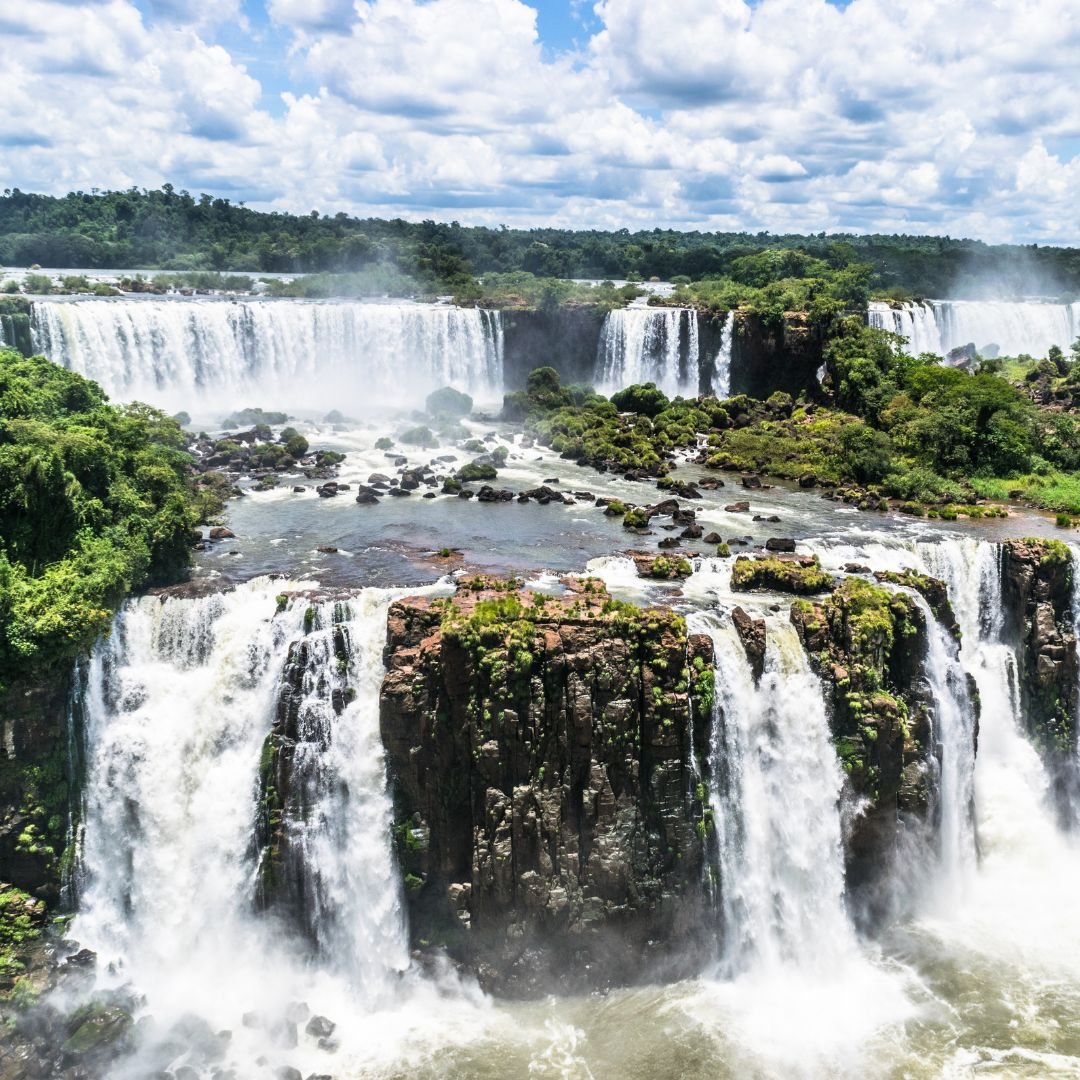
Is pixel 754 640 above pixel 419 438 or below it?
below

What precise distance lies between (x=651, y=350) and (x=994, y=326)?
24.4 metres

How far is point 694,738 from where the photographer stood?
64.0 ft

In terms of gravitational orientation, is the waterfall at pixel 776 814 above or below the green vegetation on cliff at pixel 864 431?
below

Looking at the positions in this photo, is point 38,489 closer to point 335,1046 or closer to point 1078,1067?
point 335,1046

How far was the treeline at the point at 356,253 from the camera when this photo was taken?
252ft

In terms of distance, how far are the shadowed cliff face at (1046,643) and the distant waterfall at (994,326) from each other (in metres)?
34.2

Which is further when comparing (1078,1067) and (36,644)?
(36,644)

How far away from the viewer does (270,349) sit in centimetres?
4894

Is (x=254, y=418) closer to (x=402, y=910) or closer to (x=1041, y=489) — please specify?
(x=402, y=910)

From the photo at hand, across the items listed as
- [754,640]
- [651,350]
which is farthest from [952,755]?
[651,350]

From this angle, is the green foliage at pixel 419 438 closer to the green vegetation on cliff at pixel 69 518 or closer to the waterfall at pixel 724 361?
the green vegetation on cliff at pixel 69 518

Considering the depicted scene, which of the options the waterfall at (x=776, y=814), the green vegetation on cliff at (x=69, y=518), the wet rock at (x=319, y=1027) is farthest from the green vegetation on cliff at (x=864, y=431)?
the wet rock at (x=319, y=1027)

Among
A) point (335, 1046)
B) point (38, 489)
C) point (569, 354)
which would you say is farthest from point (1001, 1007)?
point (569, 354)

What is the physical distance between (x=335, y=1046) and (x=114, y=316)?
3506 cm
